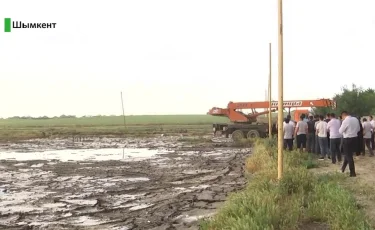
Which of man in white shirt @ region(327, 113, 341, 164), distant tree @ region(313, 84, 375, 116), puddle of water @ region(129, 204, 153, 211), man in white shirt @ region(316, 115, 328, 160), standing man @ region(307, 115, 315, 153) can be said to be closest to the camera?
puddle of water @ region(129, 204, 153, 211)

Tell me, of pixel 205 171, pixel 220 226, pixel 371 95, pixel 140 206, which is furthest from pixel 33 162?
pixel 371 95

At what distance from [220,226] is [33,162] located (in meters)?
18.2

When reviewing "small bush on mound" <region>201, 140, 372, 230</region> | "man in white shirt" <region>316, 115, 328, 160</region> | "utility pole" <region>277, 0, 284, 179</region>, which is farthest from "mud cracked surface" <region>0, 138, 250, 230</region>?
"man in white shirt" <region>316, 115, 328, 160</region>

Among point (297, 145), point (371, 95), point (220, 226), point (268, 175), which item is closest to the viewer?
point (220, 226)

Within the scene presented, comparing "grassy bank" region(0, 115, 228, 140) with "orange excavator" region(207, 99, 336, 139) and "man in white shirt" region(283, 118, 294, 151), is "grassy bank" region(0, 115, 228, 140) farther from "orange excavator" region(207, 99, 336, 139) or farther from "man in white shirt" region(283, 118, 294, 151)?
"man in white shirt" region(283, 118, 294, 151)

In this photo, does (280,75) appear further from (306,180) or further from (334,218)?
(334,218)

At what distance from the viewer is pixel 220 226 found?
8094 mm

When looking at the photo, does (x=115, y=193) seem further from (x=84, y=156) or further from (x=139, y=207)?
(x=84, y=156)

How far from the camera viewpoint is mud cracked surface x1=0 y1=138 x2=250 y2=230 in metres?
10.6

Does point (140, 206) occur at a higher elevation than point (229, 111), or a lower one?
lower

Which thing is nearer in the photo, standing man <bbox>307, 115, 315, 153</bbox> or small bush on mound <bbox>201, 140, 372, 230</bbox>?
small bush on mound <bbox>201, 140, 372, 230</bbox>

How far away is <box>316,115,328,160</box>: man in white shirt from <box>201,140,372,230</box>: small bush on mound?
6.95 m

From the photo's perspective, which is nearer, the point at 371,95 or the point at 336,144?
the point at 336,144

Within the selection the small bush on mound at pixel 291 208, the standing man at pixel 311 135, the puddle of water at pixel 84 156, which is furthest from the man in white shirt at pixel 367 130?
the puddle of water at pixel 84 156
